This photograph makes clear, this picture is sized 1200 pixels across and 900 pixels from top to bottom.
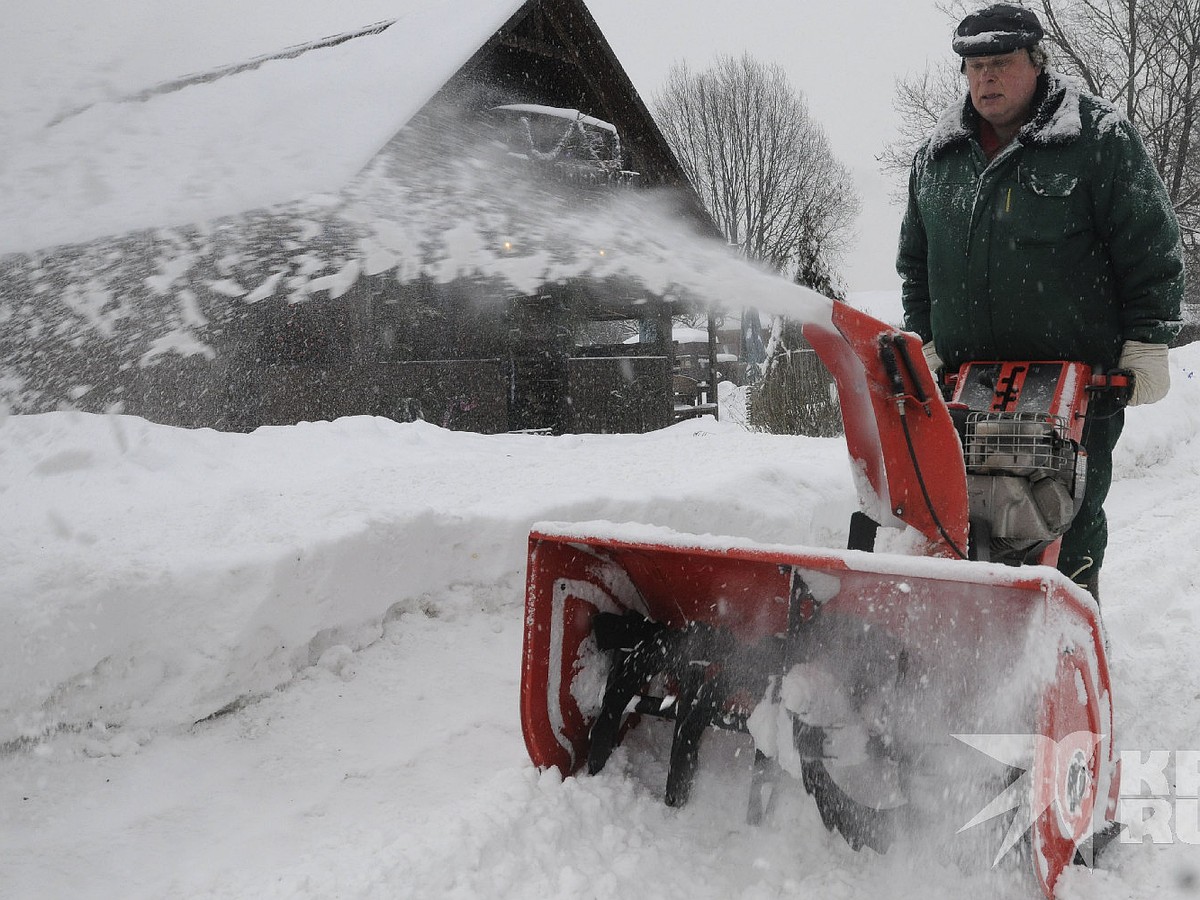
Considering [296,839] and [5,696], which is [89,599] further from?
[296,839]

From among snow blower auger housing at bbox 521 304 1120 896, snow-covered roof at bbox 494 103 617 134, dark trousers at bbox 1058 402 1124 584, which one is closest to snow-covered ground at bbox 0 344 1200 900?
snow blower auger housing at bbox 521 304 1120 896

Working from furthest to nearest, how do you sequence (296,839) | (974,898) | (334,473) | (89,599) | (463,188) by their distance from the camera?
(463,188)
(334,473)
(89,599)
(296,839)
(974,898)

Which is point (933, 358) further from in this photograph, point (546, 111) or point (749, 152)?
point (749, 152)

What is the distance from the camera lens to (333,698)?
2846mm

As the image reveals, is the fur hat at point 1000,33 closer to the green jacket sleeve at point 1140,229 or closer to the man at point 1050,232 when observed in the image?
the man at point 1050,232

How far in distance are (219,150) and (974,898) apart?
5035 millimetres

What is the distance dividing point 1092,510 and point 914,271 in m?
1.05

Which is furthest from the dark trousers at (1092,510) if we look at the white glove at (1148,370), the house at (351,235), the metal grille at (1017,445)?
the house at (351,235)

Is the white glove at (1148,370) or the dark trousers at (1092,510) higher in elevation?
the white glove at (1148,370)

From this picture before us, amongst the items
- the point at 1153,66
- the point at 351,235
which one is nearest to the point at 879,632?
the point at 351,235

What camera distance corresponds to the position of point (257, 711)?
2734mm

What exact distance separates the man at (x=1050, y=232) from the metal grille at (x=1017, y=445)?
0.44 metres

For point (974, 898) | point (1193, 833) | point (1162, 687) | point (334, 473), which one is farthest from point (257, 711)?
point (1162, 687)

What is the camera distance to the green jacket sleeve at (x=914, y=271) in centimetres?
309
